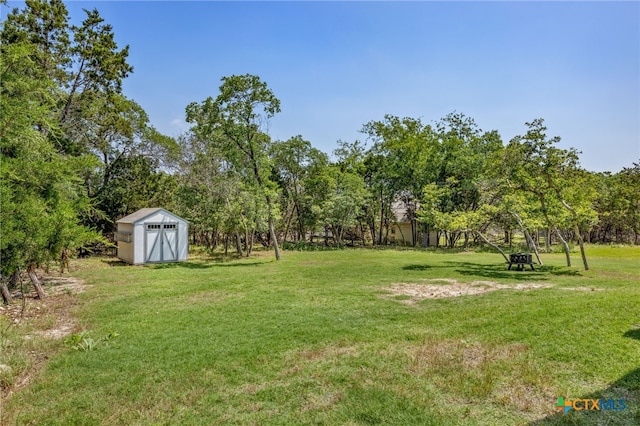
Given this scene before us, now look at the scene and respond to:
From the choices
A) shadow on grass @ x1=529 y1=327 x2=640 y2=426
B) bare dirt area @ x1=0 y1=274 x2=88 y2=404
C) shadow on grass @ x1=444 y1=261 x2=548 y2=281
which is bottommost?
bare dirt area @ x1=0 y1=274 x2=88 y2=404

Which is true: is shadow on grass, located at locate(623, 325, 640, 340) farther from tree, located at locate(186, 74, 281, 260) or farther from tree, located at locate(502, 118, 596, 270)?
tree, located at locate(186, 74, 281, 260)

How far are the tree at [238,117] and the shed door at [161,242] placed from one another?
4905 millimetres

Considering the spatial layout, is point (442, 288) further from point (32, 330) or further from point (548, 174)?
point (32, 330)

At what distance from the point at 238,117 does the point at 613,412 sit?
16235 mm

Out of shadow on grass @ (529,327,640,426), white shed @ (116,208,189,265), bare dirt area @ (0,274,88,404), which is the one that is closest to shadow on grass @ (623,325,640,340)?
shadow on grass @ (529,327,640,426)

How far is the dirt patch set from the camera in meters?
8.55

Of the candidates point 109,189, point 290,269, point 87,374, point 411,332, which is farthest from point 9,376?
point 109,189

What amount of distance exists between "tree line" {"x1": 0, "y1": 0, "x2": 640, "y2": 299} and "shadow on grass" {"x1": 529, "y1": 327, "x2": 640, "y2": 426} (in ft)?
24.0

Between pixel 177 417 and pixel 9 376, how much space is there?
2599mm

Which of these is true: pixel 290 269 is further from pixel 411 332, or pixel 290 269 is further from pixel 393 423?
pixel 393 423

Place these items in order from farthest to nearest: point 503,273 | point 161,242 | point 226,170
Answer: point 226,170 < point 161,242 < point 503,273

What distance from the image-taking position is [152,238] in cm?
1711

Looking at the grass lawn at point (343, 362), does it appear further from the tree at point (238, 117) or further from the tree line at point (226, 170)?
the tree at point (238, 117)

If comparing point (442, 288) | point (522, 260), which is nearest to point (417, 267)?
point (522, 260)
